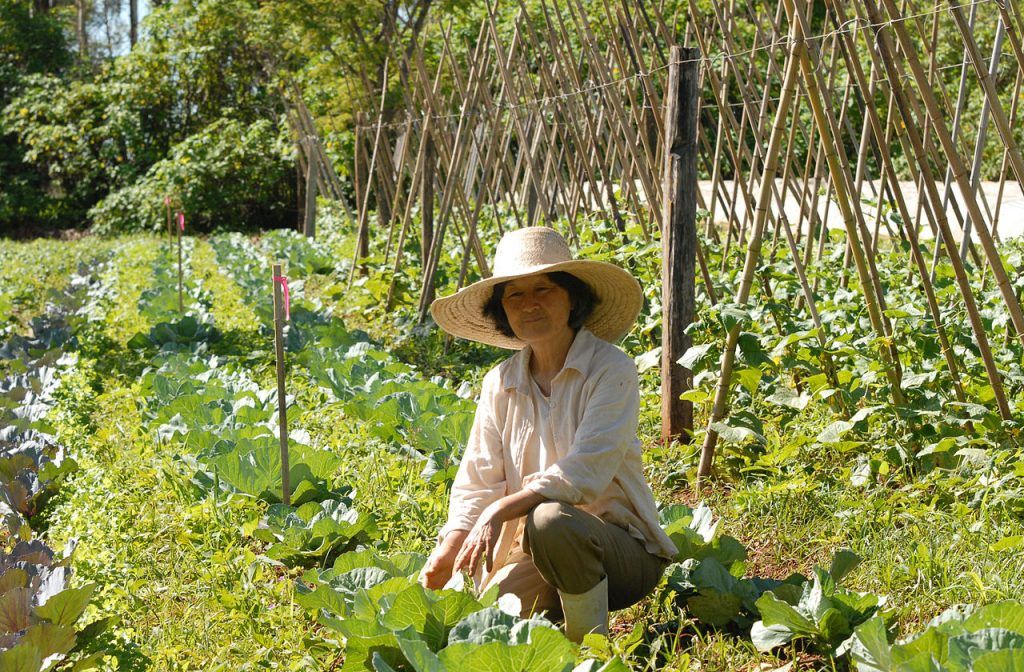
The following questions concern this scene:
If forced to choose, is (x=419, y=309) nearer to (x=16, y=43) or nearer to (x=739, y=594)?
(x=739, y=594)

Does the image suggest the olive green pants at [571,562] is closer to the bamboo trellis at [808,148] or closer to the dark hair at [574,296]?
the dark hair at [574,296]

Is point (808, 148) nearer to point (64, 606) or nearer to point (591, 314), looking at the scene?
point (591, 314)

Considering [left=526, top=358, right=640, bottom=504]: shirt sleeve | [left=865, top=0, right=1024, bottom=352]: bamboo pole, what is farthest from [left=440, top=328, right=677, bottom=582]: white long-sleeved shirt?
[left=865, top=0, right=1024, bottom=352]: bamboo pole

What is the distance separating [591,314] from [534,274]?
0.23m

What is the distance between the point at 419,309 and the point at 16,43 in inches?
749

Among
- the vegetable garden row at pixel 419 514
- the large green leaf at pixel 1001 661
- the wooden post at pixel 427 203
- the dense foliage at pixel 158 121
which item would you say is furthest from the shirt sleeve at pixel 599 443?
the dense foliage at pixel 158 121

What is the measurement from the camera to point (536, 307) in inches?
103

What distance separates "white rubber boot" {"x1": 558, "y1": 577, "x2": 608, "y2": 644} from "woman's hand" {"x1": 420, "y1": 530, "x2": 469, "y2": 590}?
283 mm

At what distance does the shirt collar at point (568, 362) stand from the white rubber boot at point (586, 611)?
492 mm

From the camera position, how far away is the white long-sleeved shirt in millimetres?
2439

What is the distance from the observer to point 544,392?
2.66m

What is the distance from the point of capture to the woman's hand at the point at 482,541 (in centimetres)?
238

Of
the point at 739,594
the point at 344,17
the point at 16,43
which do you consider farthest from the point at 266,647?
the point at 16,43

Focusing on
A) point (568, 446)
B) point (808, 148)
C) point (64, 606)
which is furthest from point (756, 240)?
point (808, 148)
